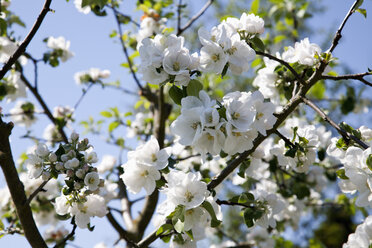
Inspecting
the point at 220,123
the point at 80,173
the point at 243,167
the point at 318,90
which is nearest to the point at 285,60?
the point at 243,167

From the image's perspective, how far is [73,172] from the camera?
1434 mm

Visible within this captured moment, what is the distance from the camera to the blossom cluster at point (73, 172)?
1.44m

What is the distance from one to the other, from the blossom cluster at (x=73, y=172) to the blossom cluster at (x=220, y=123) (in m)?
0.40

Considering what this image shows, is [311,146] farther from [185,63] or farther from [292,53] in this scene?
[185,63]

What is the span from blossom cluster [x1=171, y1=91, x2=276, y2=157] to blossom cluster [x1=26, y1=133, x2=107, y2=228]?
1.31 feet

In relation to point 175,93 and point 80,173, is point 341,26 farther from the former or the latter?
point 80,173

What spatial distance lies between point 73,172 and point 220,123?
58 cm

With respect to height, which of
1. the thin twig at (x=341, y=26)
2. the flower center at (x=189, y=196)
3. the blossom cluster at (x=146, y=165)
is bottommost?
the flower center at (x=189, y=196)

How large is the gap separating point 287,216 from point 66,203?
2.40 m

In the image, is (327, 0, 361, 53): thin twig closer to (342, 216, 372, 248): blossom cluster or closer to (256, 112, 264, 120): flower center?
(256, 112, 264, 120): flower center

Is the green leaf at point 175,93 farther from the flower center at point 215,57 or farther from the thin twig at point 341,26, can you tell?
the thin twig at point 341,26

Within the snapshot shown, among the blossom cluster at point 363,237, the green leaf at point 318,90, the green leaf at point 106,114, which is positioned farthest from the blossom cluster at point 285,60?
the green leaf at point 106,114

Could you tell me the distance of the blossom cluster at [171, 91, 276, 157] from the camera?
1.20 m

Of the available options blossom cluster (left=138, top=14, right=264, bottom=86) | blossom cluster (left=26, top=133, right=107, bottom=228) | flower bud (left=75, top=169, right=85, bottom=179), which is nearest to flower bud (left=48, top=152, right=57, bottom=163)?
blossom cluster (left=26, top=133, right=107, bottom=228)
